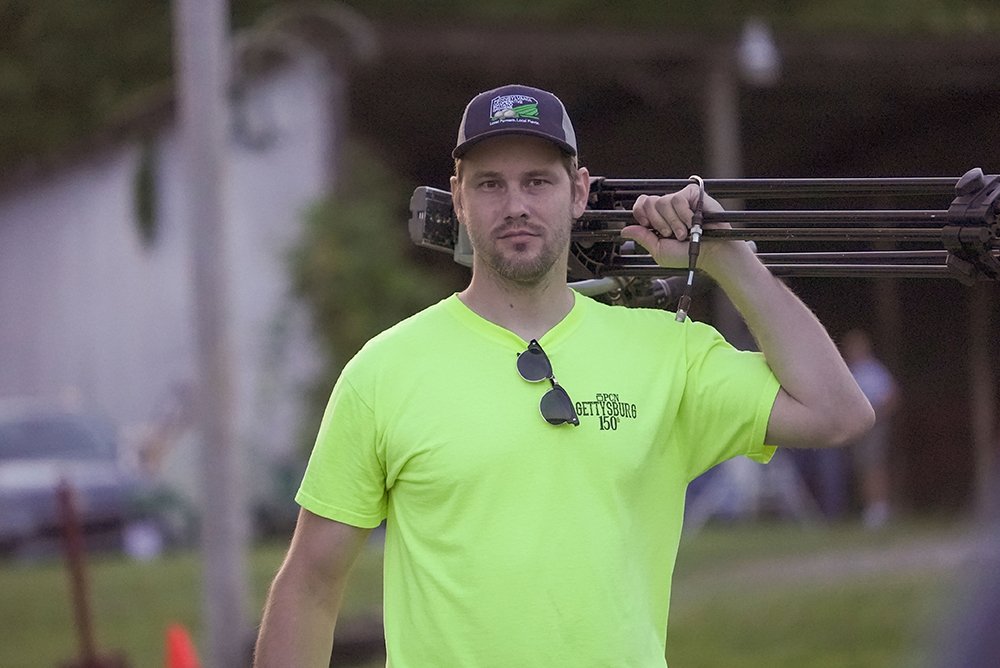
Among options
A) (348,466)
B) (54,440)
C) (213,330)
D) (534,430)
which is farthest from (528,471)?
(54,440)

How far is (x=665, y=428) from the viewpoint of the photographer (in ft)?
12.0

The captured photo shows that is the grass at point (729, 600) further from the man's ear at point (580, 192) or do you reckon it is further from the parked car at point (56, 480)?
the man's ear at point (580, 192)

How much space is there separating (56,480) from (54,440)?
3.50 ft

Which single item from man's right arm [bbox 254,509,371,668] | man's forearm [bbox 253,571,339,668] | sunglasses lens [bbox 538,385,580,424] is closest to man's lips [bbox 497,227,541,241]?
sunglasses lens [bbox 538,385,580,424]

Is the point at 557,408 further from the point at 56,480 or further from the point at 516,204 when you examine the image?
the point at 56,480

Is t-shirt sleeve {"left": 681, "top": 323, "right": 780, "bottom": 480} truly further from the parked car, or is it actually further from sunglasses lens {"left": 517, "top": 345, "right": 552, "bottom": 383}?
the parked car

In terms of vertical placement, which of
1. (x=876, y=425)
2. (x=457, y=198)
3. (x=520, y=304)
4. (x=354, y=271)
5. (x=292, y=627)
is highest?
(x=457, y=198)

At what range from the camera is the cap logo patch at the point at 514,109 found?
3.69 metres

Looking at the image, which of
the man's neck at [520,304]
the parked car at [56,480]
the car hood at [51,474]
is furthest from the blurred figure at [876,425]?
the man's neck at [520,304]

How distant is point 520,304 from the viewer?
3711mm

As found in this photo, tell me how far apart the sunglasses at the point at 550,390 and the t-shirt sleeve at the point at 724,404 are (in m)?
0.30

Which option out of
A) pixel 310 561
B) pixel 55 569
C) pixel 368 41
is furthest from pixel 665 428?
pixel 368 41

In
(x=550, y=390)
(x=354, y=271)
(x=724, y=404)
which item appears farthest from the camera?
(x=354, y=271)

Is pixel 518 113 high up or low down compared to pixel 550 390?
up
